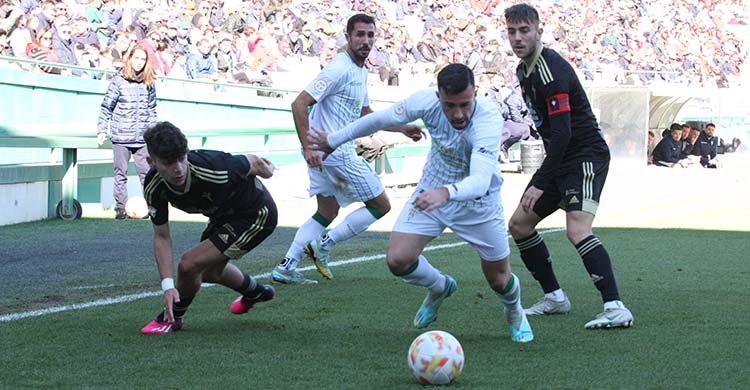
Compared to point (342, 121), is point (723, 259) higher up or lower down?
lower down

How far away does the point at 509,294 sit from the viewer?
5.88 meters

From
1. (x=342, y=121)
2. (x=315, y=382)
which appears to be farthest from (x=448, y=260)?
Answer: (x=315, y=382)

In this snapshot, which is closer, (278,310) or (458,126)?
(458,126)

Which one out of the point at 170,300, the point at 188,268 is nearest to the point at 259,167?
the point at 188,268

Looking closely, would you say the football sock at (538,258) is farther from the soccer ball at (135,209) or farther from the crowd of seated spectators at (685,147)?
the crowd of seated spectators at (685,147)

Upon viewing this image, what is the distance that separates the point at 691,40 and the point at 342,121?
38.3 metres

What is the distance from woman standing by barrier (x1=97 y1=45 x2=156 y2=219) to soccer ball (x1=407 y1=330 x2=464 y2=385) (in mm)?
8352

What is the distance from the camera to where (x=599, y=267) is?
6.54m

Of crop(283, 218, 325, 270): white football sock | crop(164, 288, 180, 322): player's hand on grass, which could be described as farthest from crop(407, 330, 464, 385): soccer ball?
crop(283, 218, 325, 270): white football sock

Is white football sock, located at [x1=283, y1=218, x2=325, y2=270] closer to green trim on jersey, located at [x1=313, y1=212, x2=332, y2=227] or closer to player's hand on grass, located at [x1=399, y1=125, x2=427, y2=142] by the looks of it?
green trim on jersey, located at [x1=313, y1=212, x2=332, y2=227]

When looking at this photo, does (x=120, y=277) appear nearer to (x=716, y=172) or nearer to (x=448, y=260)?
(x=448, y=260)

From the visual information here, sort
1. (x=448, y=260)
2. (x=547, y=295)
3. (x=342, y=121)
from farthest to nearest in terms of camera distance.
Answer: (x=448, y=260)
(x=342, y=121)
(x=547, y=295)

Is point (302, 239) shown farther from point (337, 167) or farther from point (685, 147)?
point (685, 147)

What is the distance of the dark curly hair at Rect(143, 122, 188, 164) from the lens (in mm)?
5500
